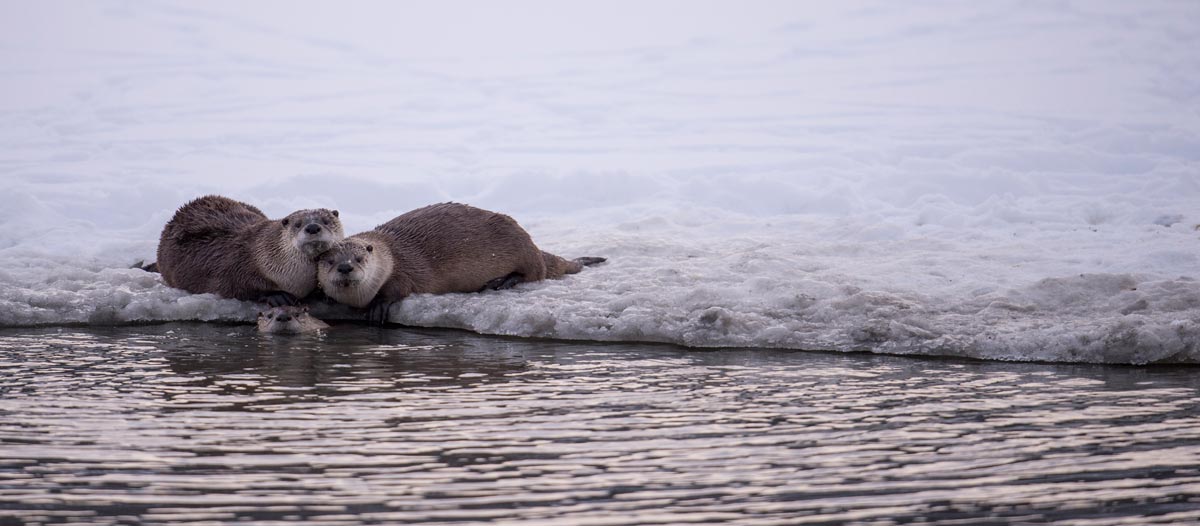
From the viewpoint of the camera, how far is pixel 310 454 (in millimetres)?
3254

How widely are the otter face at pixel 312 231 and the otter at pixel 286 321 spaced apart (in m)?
0.39

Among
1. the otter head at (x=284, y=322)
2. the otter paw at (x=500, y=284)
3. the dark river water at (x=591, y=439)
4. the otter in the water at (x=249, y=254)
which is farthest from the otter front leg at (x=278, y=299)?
the dark river water at (x=591, y=439)

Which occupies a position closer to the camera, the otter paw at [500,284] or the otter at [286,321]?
the otter at [286,321]

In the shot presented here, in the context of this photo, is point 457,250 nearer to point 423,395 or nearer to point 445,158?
point 423,395

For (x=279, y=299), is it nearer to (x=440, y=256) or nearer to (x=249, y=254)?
(x=249, y=254)

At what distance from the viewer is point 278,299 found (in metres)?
6.44

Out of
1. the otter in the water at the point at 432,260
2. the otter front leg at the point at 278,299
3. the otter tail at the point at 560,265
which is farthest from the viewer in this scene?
the otter tail at the point at 560,265

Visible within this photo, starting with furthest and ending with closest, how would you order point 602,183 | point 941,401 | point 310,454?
1. point 602,183
2. point 941,401
3. point 310,454

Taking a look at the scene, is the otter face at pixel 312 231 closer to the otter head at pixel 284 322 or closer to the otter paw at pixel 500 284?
the otter head at pixel 284 322

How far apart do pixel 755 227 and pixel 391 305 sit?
3249mm

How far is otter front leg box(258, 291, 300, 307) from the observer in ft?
21.0

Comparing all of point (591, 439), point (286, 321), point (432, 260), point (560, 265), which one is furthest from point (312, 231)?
point (591, 439)

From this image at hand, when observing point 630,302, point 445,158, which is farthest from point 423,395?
point 445,158

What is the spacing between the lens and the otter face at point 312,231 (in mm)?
6219
